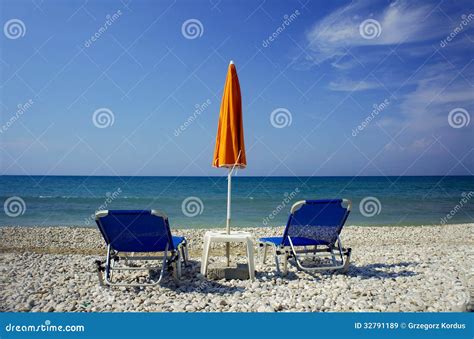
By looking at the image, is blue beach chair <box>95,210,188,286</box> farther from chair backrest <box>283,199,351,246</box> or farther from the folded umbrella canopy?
chair backrest <box>283,199,351,246</box>

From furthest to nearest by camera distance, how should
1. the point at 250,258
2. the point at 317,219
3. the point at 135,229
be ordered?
the point at 317,219, the point at 250,258, the point at 135,229

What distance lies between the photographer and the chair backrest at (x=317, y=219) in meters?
4.41

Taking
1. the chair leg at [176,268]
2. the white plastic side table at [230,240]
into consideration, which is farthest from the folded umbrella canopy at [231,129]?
the chair leg at [176,268]

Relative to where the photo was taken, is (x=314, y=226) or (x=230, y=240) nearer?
(x=230, y=240)

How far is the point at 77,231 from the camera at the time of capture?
1014cm

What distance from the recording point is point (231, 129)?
4410 mm

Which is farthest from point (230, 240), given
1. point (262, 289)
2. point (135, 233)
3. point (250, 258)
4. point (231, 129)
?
point (231, 129)

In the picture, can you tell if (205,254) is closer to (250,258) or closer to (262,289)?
(250,258)

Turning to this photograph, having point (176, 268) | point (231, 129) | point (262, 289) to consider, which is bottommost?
point (262, 289)

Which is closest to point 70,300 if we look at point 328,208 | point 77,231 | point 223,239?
point 223,239

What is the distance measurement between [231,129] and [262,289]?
167 centimetres

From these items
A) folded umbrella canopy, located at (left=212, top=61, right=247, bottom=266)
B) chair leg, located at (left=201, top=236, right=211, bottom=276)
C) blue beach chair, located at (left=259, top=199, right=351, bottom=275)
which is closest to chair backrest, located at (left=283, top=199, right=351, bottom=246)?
blue beach chair, located at (left=259, top=199, right=351, bottom=275)
